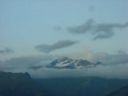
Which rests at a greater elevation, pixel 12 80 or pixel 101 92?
pixel 12 80

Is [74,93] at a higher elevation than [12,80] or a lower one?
lower

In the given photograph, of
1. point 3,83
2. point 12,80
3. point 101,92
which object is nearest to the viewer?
point 101,92

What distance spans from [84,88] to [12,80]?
29.4 meters

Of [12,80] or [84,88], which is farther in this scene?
[12,80]

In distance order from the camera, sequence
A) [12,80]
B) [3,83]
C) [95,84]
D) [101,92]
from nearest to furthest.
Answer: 1. [101,92]
2. [95,84]
3. [3,83]
4. [12,80]

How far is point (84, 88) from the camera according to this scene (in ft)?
209

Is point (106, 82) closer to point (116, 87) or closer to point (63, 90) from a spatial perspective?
point (116, 87)

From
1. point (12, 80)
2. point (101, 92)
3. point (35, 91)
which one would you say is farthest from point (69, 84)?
point (12, 80)

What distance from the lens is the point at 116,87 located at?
61250mm

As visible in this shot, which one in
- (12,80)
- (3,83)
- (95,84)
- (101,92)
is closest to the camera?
(101,92)

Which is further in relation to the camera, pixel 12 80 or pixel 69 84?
pixel 12 80

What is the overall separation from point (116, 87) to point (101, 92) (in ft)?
13.2

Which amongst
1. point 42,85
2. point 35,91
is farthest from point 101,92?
point 35,91

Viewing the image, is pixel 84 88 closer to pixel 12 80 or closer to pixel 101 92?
pixel 101 92
